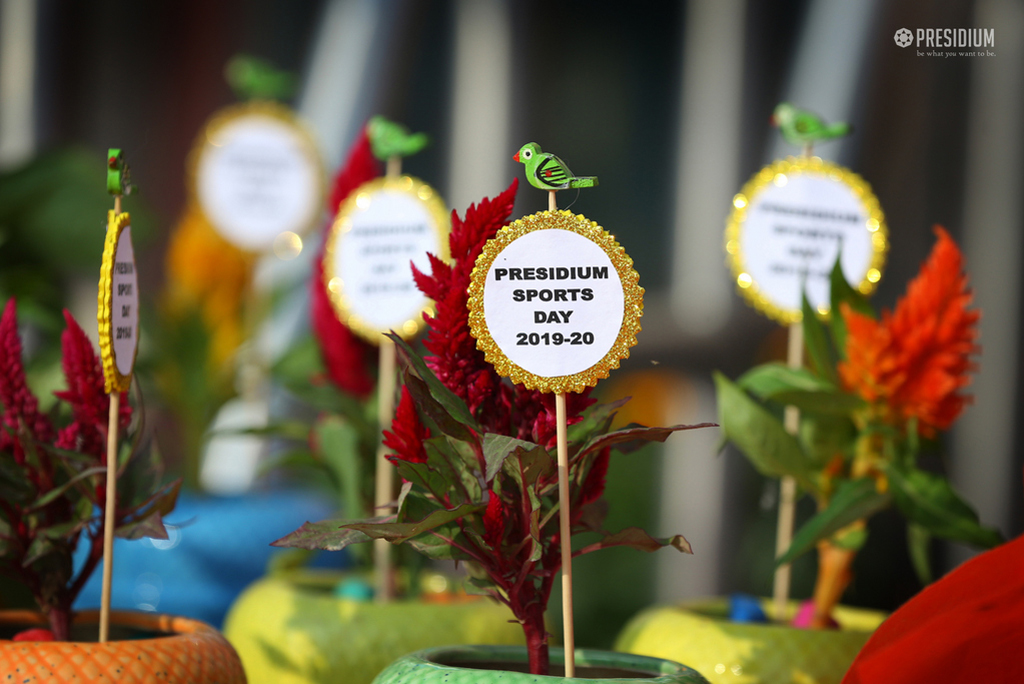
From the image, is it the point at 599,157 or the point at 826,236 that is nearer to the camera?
the point at 826,236

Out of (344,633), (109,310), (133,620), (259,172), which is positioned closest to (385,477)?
(344,633)

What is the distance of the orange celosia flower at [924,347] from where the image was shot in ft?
2.68

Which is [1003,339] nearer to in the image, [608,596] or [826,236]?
[826,236]

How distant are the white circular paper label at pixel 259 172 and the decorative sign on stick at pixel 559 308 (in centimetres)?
92

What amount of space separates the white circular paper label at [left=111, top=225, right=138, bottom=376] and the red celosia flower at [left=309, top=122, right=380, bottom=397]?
36 cm

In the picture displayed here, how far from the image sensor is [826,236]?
983 mm

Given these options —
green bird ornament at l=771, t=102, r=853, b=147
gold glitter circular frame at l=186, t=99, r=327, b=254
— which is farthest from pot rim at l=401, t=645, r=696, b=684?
gold glitter circular frame at l=186, t=99, r=327, b=254

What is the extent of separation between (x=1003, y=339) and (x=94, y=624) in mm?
1097

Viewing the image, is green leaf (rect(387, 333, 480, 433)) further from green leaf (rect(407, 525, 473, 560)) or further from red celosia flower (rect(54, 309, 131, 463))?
red celosia flower (rect(54, 309, 131, 463))

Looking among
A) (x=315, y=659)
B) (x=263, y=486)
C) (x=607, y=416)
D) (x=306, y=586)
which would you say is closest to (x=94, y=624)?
(x=315, y=659)

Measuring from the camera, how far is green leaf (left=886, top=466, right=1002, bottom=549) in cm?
82

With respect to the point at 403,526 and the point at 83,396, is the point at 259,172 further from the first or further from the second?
the point at 403,526

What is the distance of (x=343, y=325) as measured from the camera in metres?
1.06

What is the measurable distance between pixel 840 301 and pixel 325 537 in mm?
518
